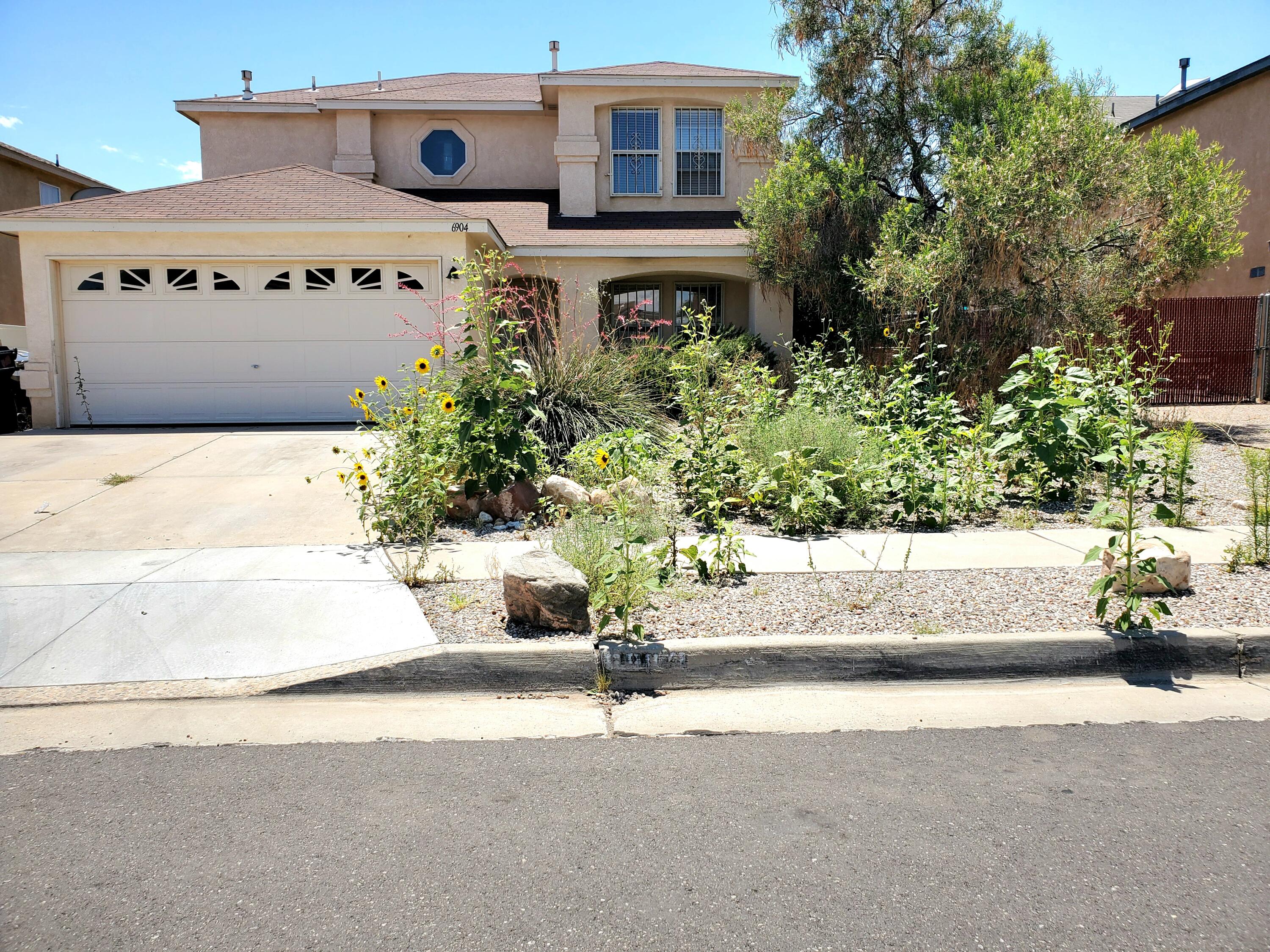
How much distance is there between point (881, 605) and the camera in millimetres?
5797

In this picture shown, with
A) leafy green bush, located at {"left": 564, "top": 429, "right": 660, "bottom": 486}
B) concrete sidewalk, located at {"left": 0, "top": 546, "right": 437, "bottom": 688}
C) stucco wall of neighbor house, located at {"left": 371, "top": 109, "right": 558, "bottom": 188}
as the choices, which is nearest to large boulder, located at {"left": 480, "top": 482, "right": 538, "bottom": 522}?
leafy green bush, located at {"left": 564, "top": 429, "right": 660, "bottom": 486}

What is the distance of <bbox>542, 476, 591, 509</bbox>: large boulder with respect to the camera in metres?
8.16

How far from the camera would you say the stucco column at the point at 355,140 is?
20.3 m

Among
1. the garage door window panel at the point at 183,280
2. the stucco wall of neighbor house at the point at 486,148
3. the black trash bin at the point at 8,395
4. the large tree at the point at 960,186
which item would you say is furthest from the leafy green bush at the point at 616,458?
the stucco wall of neighbor house at the point at 486,148

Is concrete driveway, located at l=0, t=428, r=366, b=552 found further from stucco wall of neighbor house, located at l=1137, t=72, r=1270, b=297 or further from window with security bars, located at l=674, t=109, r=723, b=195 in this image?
stucco wall of neighbor house, located at l=1137, t=72, r=1270, b=297

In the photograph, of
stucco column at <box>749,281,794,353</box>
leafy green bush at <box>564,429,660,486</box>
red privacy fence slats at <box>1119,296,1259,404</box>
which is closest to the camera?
leafy green bush at <box>564,429,660,486</box>

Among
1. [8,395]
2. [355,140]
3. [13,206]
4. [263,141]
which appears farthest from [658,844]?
[13,206]

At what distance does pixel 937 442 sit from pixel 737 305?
11555mm

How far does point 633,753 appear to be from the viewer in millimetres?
4109

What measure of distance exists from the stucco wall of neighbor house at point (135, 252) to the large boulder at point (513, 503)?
7141 mm

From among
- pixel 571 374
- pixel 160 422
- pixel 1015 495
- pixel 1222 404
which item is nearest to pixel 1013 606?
pixel 1015 495

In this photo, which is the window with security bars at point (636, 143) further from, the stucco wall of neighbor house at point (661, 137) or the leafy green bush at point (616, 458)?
the leafy green bush at point (616, 458)

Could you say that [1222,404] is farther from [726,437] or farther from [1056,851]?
[1056,851]

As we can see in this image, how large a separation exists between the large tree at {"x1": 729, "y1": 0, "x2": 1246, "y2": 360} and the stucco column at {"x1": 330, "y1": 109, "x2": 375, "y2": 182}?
8.22m
